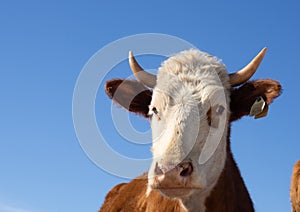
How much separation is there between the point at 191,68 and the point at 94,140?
6.27 ft

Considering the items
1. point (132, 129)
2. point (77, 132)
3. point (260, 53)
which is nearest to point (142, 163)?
point (132, 129)

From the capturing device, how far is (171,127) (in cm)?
673

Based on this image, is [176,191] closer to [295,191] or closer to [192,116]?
[192,116]

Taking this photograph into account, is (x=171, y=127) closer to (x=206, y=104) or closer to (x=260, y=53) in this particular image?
(x=206, y=104)

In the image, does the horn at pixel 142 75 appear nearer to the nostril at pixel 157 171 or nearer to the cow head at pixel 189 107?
the cow head at pixel 189 107

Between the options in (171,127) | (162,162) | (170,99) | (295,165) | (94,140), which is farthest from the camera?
(295,165)

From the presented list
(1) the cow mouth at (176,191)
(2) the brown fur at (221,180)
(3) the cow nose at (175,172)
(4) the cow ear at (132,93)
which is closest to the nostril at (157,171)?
(3) the cow nose at (175,172)

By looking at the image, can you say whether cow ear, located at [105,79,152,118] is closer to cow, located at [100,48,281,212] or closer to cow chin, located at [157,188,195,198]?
cow, located at [100,48,281,212]

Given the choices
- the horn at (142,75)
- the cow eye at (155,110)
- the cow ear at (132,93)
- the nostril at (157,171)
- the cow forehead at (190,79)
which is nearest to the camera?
the nostril at (157,171)

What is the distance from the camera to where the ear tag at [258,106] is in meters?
7.86

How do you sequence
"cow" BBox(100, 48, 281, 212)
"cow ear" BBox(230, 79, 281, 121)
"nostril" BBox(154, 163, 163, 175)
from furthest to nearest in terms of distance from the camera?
"cow ear" BBox(230, 79, 281, 121) < "cow" BBox(100, 48, 281, 212) < "nostril" BBox(154, 163, 163, 175)

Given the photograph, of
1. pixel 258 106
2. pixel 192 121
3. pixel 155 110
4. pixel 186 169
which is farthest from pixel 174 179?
pixel 258 106

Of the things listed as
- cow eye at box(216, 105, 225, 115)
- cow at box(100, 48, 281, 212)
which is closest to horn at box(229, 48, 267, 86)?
cow at box(100, 48, 281, 212)

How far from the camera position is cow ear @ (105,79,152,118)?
8438mm
